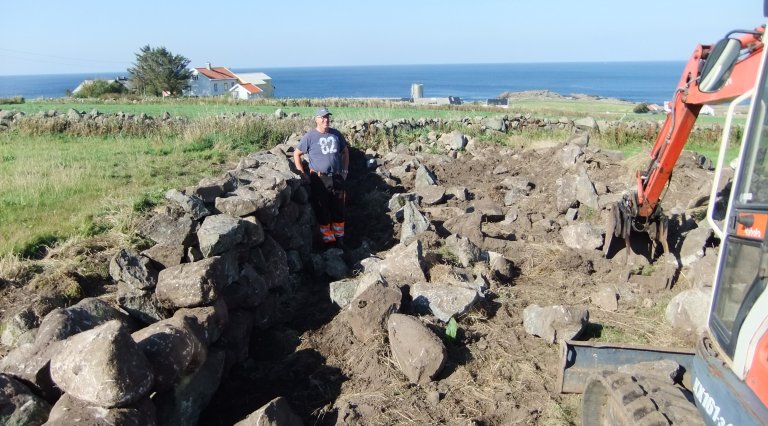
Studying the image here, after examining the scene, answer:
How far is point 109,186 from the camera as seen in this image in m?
8.72

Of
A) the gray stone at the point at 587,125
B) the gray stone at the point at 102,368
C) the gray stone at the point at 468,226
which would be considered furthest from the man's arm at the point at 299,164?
the gray stone at the point at 587,125

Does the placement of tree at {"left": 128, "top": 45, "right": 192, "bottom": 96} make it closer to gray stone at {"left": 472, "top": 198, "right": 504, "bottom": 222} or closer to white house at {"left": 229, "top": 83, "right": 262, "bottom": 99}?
white house at {"left": 229, "top": 83, "right": 262, "bottom": 99}

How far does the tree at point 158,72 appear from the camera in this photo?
5494cm

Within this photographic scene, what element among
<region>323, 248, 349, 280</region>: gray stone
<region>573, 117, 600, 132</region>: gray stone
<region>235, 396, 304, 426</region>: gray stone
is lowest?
<region>323, 248, 349, 280</region>: gray stone

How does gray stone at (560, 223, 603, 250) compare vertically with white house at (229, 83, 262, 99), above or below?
above

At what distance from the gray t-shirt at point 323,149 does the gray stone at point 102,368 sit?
5530 millimetres

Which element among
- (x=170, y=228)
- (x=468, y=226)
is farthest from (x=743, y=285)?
(x=468, y=226)

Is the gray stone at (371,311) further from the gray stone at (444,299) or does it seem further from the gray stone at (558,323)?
the gray stone at (558,323)

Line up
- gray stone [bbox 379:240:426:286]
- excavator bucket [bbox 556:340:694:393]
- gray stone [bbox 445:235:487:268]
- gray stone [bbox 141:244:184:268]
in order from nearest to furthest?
excavator bucket [bbox 556:340:694:393] < gray stone [bbox 141:244:184:268] < gray stone [bbox 379:240:426:286] < gray stone [bbox 445:235:487:268]

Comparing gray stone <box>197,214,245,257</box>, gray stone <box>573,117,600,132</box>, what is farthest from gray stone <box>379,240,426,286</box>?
gray stone <box>573,117,600,132</box>

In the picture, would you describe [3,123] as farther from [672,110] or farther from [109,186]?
[672,110]

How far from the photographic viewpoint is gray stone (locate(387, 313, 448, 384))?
Answer: 16.5 ft

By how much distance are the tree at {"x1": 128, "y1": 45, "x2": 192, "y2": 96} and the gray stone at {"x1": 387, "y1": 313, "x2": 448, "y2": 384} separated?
53684mm

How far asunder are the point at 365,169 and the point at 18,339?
9.87m
